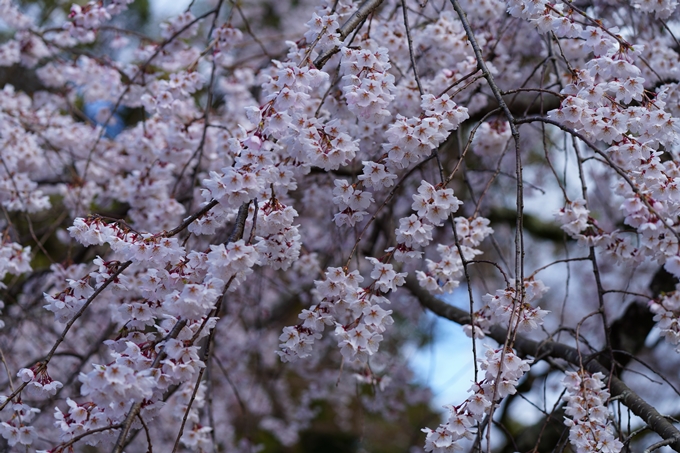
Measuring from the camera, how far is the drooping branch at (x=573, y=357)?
5.12 feet

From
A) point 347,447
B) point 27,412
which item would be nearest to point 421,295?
point 27,412

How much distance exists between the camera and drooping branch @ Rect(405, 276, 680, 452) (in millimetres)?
1560

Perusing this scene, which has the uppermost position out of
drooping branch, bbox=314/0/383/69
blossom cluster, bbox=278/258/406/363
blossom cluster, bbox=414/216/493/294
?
drooping branch, bbox=314/0/383/69

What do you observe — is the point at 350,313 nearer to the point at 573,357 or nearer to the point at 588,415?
the point at 588,415

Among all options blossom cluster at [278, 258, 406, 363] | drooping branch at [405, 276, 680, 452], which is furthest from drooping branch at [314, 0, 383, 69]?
drooping branch at [405, 276, 680, 452]

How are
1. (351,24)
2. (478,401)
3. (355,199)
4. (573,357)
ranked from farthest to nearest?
(573,357), (351,24), (355,199), (478,401)

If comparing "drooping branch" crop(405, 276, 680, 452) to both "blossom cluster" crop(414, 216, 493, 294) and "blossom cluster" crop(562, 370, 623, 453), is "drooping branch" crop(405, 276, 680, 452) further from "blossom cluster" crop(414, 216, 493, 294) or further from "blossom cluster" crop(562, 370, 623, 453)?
"blossom cluster" crop(414, 216, 493, 294)

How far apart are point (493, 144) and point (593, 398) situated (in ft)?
3.48

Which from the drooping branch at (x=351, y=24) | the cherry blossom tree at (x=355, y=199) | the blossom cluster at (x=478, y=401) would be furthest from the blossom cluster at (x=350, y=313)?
the drooping branch at (x=351, y=24)

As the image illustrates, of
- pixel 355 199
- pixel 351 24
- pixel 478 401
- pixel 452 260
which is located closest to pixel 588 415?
pixel 478 401

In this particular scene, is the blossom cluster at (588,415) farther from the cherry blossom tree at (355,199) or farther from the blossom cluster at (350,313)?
the blossom cluster at (350,313)

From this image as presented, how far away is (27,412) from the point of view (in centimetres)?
151

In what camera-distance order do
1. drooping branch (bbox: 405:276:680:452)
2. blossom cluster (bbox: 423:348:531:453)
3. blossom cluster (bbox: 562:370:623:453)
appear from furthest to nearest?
drooping branch (bbox: 405:276:680:452)
blossom cluster (bbox: 562:370:623:453)
blossom cluster (bbox: 423:348:531:453)

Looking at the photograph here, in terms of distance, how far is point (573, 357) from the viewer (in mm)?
1912
